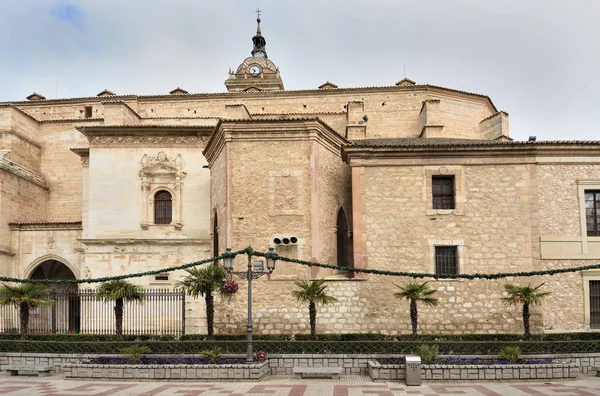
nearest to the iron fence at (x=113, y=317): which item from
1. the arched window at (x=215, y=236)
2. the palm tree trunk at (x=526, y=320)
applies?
the arched window at (x=215, y=236)

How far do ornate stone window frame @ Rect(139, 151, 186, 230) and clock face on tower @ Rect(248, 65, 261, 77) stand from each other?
23.0 meters

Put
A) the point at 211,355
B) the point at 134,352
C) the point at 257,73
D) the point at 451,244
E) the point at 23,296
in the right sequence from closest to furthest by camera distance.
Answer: the point at 211,355, the point at 134,352, the point at 23,296, the point at 451,244, the point at 257,73

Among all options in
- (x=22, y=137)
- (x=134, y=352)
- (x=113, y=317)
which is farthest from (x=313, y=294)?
(x=22, y=137)

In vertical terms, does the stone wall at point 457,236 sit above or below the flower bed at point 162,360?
above

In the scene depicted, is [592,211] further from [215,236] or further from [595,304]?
[215,236]

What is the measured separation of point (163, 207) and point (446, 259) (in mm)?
12940

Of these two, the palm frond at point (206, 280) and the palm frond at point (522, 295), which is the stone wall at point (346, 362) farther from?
the palm frond at point (206, 280)

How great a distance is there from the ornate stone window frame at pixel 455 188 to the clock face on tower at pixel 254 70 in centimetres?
3109

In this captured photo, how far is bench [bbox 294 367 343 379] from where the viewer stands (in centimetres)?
1316

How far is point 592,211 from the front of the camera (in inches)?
714

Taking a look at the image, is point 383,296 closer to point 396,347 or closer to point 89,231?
point 396,347

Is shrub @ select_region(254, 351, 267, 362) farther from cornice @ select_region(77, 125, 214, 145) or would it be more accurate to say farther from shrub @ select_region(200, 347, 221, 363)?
cornice @ select_region(77, 125, 214, 145)

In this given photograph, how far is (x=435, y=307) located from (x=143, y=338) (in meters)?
8.69

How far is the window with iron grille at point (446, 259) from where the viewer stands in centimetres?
1783
